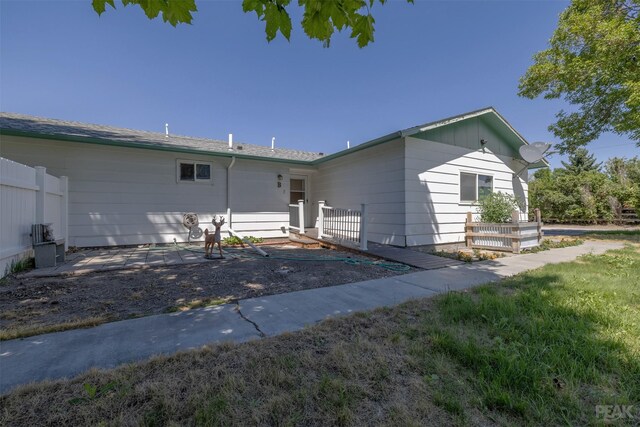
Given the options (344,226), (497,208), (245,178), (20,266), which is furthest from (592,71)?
(20,266)

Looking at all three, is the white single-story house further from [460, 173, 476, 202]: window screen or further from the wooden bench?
the wooden bench

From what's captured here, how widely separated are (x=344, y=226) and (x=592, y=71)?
10619 mm

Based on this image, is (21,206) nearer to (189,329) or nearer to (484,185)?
(189,329)

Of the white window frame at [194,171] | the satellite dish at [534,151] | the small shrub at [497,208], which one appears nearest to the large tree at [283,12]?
the white window frame at [194,171]

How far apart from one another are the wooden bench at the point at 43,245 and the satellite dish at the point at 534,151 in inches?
540

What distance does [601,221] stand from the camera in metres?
18.0

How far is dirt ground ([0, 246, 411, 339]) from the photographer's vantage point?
10.4 ft

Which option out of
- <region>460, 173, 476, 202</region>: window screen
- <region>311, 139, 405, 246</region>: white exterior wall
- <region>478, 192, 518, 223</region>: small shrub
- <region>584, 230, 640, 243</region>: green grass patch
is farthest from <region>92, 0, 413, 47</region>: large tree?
<region>584, 230, 640, 243</region>: green grass patch

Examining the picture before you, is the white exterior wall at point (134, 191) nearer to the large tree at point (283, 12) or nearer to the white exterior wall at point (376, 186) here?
the white exterior wall at point (376, 186)

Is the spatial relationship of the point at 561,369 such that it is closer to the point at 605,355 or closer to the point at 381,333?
the point at 605,355

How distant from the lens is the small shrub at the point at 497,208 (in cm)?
807

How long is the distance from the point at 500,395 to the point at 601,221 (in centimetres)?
2366

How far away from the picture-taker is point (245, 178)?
9.57 meters

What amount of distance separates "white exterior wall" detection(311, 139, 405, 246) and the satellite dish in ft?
18.4
